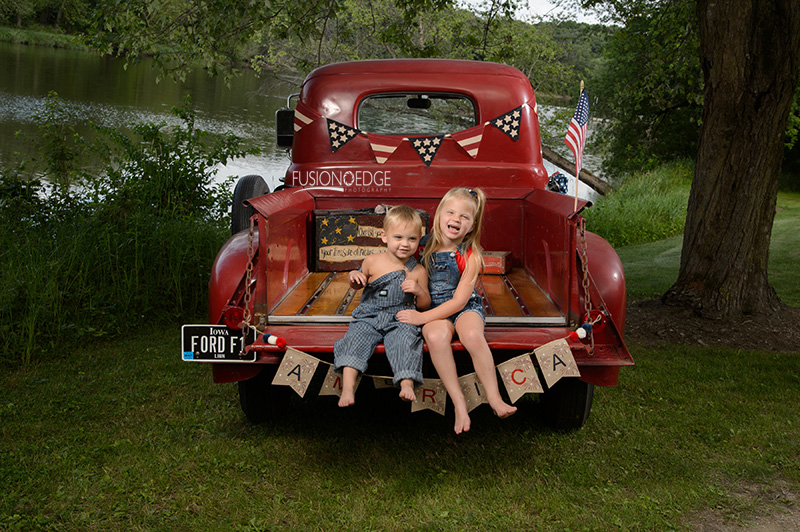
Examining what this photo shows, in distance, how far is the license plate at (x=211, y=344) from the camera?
289 centimetres

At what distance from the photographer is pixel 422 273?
3178 millimetres

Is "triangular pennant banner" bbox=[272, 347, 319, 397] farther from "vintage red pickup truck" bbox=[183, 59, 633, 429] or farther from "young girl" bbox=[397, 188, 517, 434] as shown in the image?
"young girl" bbox=[397, 188, 517, 434]

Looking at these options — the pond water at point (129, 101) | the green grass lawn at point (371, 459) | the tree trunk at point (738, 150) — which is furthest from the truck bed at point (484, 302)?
the pond water at point (129, 101)

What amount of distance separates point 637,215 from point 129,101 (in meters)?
13.9

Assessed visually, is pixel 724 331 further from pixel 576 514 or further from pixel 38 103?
pixel 38 103

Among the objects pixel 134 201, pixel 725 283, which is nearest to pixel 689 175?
pixel 725 283

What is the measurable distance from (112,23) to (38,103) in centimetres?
1198

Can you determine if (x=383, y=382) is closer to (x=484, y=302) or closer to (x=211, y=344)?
(x=211, y=344)

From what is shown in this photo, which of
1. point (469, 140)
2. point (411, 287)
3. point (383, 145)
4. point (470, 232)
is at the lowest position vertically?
point (411, 287)

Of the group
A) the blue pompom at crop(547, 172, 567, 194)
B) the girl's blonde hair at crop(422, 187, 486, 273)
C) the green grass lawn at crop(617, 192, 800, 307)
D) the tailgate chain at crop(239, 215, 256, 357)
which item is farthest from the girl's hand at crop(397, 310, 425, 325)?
the green grass lawn at crop(617, 192, 800, 307)

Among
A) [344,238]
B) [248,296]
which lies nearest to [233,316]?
[248,296]

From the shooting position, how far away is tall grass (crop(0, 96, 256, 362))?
5.13m

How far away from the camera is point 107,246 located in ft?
19.2

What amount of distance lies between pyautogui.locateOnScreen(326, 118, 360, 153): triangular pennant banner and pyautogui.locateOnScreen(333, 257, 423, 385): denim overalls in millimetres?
1788
